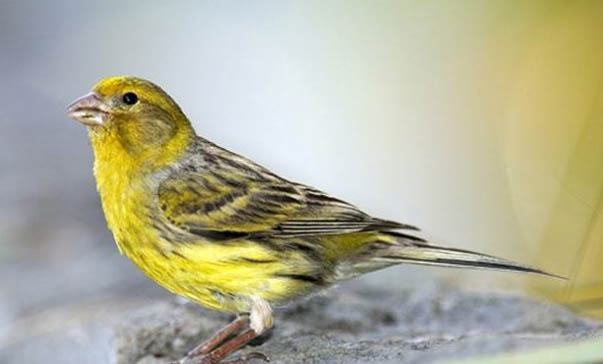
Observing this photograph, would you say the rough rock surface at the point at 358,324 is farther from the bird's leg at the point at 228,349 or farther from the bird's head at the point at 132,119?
the bird's head at the point at 132,119

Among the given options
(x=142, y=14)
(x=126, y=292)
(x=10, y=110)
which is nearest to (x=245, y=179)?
(x=126, y=292)

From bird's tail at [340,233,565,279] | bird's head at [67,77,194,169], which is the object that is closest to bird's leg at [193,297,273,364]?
bird's tail at [340,233,565,279]

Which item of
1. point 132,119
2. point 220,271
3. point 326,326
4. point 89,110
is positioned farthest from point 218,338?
point 89,110

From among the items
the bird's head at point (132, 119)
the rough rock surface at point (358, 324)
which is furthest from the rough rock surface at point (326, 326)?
the bird's head at point (132, 119)

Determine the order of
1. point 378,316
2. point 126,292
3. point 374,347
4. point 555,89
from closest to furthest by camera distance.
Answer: point 374,347 < point 378,316 < point 126,292 < point 555,89

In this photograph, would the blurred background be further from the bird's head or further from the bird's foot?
the bird's head

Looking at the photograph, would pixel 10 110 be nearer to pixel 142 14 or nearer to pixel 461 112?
pixel 142 14

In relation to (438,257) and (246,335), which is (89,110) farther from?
(438,257)
